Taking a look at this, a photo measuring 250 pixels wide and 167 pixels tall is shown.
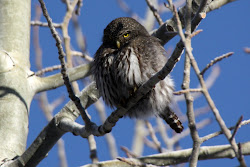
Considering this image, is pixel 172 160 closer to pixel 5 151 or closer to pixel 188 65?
pixel 188 65

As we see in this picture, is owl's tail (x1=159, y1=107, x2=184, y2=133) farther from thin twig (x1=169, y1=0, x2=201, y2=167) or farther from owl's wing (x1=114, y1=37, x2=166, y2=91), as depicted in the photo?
thin twig (x1=169, y1=0, x2=201, y2=167)

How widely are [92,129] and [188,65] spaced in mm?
1317

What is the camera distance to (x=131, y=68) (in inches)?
168

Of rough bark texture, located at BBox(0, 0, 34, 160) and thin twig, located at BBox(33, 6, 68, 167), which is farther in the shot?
thin twig, located at BBox(33, 6, 68, 167)

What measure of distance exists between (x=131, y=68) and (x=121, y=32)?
33.0 inches

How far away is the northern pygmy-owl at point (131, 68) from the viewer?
4.30 meters

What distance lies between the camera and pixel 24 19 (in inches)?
190

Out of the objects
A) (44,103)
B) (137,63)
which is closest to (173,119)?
(137,63)

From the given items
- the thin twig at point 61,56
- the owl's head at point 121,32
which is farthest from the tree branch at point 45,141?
the owl's head at point 121,32

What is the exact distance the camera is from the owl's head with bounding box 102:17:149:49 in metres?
4.88

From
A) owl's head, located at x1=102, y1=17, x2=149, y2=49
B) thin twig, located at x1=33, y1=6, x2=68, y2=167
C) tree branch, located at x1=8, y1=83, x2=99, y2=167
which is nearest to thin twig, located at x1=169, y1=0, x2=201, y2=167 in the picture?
tree branch, located at x1=8, y1=83, x2=99, y2=167

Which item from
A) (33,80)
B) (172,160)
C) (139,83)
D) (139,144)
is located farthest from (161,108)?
(139,144)

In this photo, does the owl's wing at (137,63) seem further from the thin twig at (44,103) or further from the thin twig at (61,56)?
the thin twig at (44,103)

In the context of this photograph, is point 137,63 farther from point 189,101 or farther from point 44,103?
point 44,103
